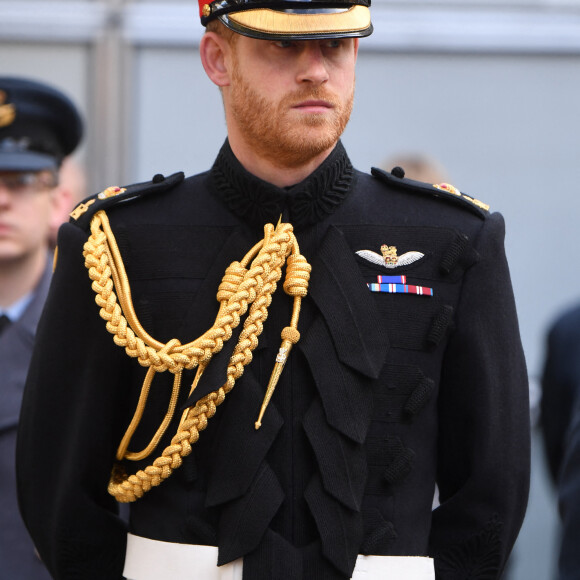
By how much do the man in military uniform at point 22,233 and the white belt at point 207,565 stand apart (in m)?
1.05

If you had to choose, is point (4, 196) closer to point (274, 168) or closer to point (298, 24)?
point (274, 168)

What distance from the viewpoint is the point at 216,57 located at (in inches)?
119

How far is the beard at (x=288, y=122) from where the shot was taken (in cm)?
284

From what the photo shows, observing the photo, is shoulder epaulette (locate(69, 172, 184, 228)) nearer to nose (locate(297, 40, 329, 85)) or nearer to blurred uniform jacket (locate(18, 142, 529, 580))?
blurred uniform jacket (locate(18, 142, 529, 580))

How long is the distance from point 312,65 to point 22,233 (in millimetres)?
1743

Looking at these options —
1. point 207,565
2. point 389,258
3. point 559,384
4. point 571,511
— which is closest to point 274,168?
point 389,258

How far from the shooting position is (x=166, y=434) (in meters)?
2.96

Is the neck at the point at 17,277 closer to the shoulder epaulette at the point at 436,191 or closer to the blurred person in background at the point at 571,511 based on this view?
the shoulder epaulette at the point at 436,191

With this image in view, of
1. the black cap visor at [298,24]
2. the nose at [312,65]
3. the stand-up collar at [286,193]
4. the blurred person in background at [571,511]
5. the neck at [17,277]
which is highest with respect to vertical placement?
the black cap visor at [298,24]

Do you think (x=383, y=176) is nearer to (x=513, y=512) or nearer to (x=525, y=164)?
(x=513, y=512)

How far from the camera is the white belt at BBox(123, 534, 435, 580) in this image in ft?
9.34

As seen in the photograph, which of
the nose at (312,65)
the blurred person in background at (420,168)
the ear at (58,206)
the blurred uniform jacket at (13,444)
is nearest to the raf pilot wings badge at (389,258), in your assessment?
the nose at (312,65)

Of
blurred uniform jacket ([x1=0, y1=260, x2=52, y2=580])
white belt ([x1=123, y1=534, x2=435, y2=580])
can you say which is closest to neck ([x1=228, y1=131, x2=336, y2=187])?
white belt ([x1=123, y1=534, x2=435, y2=580])

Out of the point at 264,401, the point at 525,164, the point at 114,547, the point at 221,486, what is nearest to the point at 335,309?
the point at 264,401
